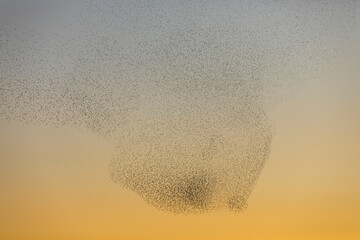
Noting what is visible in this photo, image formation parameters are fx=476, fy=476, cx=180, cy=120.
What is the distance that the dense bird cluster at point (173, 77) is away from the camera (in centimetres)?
312

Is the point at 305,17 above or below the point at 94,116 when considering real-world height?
above

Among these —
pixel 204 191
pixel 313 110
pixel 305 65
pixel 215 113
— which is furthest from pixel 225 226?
pixel 305 65

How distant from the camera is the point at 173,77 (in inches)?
125

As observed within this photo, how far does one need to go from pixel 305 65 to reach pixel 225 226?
1181 millimetres

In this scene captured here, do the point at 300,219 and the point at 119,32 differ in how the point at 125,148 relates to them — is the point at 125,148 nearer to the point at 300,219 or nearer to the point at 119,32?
the point at 119,32

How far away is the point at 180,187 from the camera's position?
313 centimetres

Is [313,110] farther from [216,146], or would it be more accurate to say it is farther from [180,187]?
[180,187]

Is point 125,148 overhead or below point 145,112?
below

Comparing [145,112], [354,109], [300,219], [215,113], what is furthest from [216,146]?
[354,109]

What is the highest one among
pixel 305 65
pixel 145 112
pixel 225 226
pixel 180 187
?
pixel 305 65

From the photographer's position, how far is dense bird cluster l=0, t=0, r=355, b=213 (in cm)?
312

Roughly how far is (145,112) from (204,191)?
65cm

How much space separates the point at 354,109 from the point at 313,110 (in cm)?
26

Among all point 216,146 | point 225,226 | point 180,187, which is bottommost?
point 225,226
